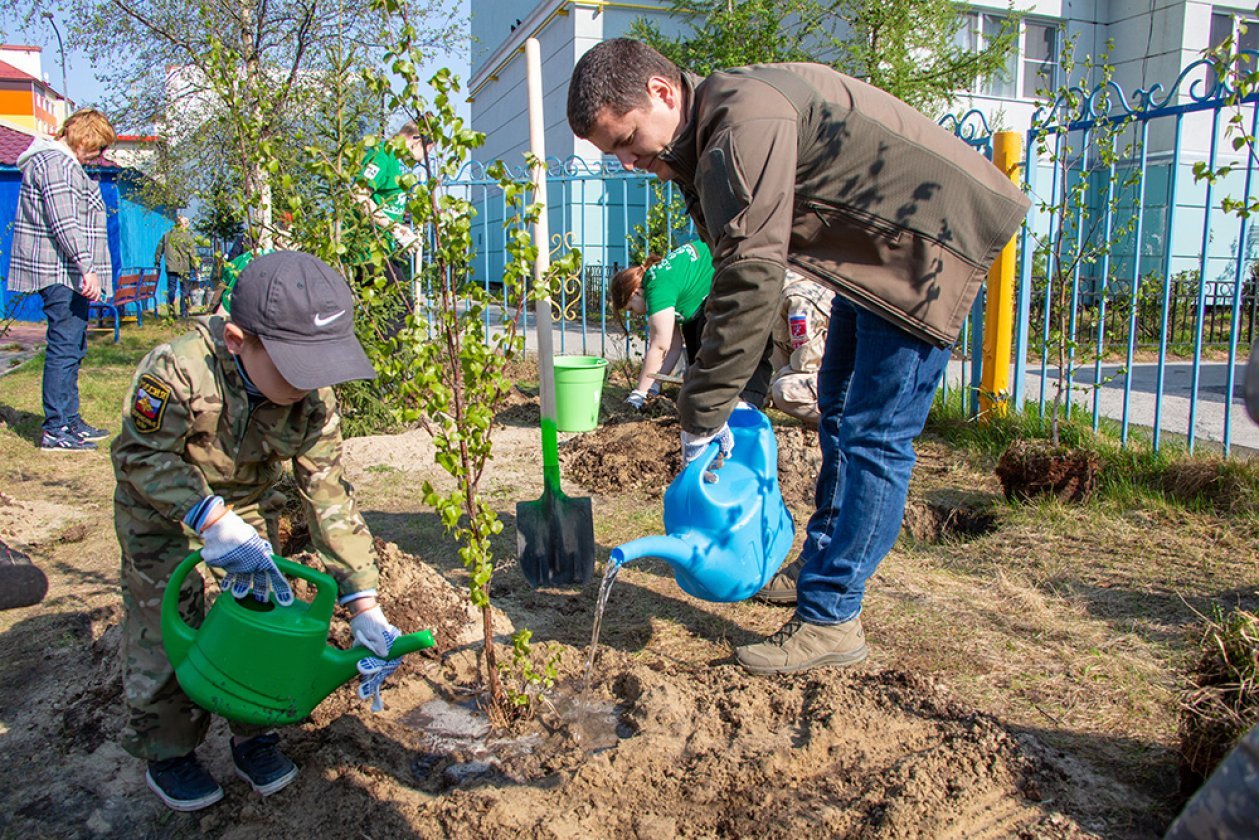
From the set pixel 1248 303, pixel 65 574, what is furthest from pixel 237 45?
pixel 1248 303

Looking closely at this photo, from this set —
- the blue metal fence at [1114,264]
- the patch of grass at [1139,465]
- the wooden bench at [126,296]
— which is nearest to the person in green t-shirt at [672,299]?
the blue metal fence at [1114,264]

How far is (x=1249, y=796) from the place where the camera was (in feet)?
2.61

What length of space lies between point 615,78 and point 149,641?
1649 mm

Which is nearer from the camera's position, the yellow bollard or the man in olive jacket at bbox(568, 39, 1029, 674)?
the man in olive jacket at bbox(568, 39, 1029, 674)

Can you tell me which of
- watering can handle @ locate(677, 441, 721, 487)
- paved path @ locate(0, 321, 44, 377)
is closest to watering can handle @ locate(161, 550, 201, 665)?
watering can handle @ locate(677, 441, 721, 487)

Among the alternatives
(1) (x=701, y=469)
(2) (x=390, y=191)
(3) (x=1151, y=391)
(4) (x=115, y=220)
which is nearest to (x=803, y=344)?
(2) (x=390, y=191)

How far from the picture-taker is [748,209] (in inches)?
81.7

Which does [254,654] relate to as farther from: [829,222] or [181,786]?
[829,222]

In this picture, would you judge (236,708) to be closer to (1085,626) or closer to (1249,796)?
(1249,796)

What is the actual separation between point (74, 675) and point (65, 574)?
980 mm

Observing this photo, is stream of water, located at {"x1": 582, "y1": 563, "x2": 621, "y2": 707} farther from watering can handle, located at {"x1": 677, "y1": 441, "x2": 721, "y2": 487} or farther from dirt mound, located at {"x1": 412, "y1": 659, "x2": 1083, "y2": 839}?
watering can handle, located at {"x1": 677, "y1": 441, "x2": 721, "y2": 487}

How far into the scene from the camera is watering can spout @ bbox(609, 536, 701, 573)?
7.15ft

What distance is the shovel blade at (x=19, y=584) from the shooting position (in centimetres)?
300

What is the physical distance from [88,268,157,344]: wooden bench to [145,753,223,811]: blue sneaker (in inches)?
350
